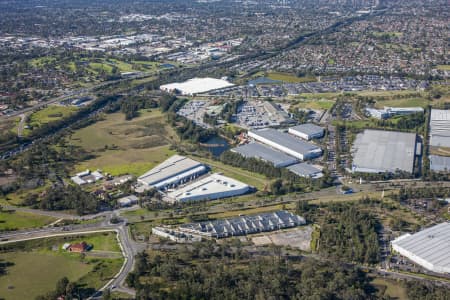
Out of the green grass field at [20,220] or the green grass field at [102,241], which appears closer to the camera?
the green grass field at [102,241]

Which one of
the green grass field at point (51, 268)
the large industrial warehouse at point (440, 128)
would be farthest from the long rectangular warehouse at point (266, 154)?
the green grass field at point (51, 268)

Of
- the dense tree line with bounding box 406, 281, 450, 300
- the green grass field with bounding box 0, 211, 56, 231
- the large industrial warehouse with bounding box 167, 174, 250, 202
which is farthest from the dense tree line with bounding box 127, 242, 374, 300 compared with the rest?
the green grass field with bounding box 0, 211, 56, 231

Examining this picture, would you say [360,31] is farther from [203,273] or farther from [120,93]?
[203,273]

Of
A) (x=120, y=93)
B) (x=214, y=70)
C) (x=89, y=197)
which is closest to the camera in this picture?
(x=89, y=197)

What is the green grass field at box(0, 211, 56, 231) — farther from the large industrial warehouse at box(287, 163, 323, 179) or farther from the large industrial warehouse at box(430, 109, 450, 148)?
the large industrial warehouse at box(430, 109, 450, 148)

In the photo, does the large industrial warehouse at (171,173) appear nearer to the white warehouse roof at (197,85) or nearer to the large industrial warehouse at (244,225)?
the large industrial warehouse at (244,225)

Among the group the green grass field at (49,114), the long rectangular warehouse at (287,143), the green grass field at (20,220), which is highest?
the green grass field at (49,114)

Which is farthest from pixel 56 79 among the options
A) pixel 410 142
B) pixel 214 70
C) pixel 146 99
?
pixel 410 142
